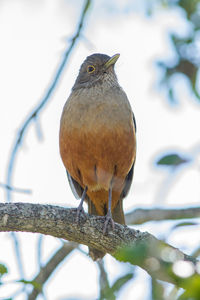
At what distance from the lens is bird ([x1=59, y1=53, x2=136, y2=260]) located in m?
5.98

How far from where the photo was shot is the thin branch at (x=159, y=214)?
661 cm

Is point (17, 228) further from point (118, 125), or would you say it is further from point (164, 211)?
point (164, 211)

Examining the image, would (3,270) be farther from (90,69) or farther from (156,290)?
(90,69)

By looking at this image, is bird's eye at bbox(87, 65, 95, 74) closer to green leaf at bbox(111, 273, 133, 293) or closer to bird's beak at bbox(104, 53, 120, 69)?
bird's beak at bbox(104, 53, 120, 69)

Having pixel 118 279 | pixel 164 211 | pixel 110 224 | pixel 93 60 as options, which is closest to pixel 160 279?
pixel 118 279

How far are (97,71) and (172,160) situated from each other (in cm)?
403

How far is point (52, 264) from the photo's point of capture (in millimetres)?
6371

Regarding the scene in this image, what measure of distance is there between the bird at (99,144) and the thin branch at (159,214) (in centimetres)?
20

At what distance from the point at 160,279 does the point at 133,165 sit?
4342mm

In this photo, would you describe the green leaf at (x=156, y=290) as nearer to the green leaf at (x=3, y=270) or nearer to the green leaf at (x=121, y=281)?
the green leaf at (x=121, y=281)

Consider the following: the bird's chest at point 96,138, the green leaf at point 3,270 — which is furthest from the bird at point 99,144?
the green leaf at point 3,270

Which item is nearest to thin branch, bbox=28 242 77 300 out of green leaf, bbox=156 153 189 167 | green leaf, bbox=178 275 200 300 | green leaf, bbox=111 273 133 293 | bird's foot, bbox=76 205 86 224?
bird's foot, bbox=76 205 86 224

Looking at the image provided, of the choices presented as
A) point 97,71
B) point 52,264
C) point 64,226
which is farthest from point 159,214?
point 97,71

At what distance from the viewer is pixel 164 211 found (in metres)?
6.73
